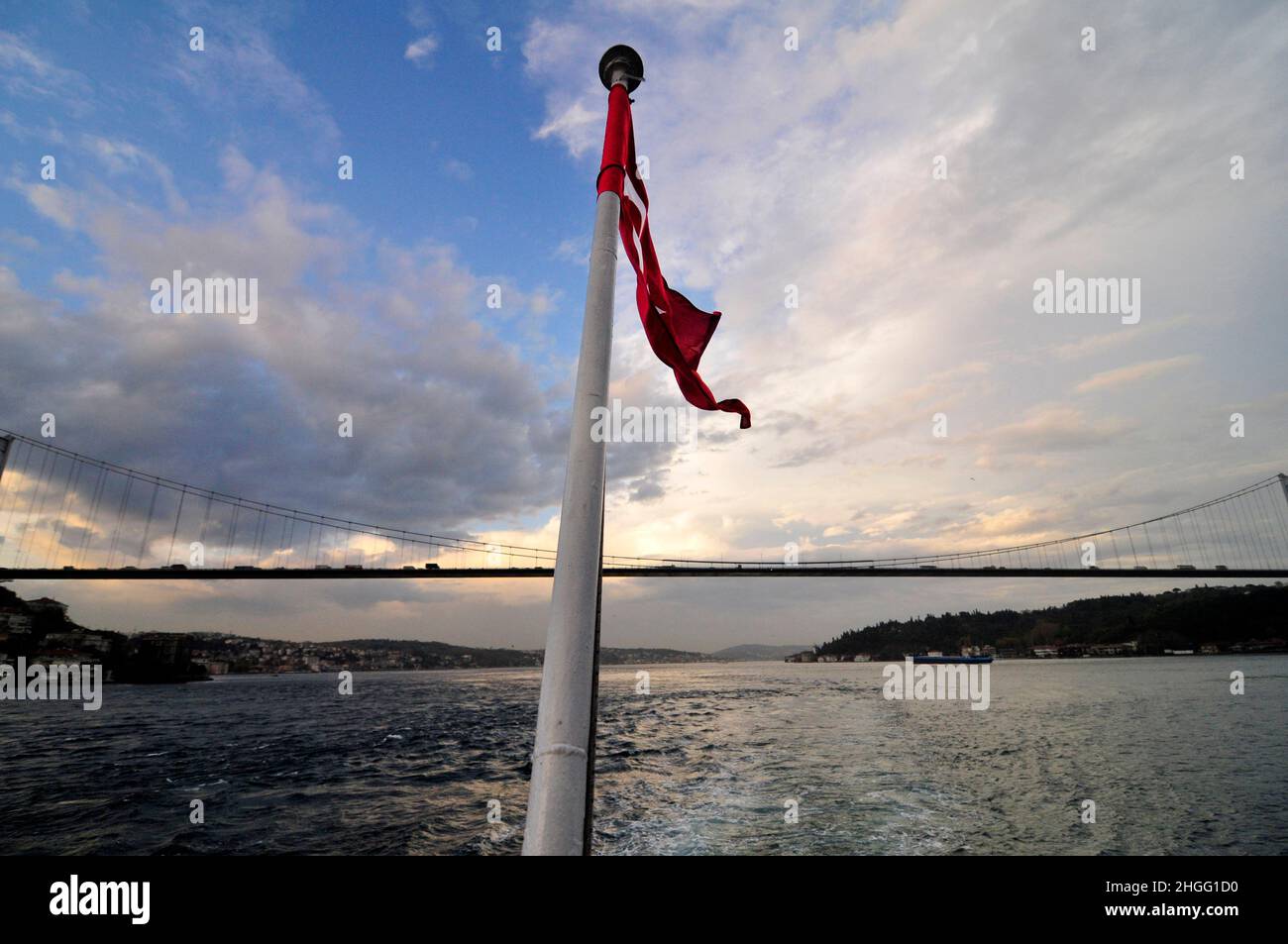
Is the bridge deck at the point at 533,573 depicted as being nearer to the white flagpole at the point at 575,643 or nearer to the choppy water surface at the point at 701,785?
the choppy water surface at the point at 701,785

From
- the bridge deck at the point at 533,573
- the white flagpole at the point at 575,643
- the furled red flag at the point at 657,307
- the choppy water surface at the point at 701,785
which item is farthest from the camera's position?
the bridge deck at the point at 533,573

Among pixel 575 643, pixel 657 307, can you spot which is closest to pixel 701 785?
pixel 657 307

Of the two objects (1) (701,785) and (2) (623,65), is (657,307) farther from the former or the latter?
(1) (701,785)

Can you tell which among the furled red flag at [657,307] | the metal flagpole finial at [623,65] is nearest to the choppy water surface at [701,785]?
the furled red flag at [657,307]

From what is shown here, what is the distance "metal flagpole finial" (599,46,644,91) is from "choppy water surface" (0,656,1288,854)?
9161 mm

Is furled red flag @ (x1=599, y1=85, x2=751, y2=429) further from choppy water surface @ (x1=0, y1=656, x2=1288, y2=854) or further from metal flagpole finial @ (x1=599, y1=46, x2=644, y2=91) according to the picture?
choppy water surface @ (x1=0, y1=656, x2=1288, y2=854)

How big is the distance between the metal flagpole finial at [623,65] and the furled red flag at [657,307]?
0.29 ft

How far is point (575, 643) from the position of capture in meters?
1.71


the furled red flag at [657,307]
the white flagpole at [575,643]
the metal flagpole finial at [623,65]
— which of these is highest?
the metal flagpole finial at [623,65]

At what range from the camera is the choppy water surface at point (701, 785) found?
365 inches

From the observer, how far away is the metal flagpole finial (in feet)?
9.74
